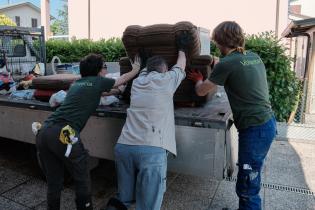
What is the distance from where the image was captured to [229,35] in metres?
2.68

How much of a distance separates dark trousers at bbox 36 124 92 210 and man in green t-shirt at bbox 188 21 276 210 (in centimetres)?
126

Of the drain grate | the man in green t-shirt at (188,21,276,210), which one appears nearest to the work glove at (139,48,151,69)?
the man in green t-shirt at (188,21,276,210)

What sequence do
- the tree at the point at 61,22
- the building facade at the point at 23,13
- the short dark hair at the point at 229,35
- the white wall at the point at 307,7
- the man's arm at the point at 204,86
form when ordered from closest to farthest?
the short dark hair at the point at 229,35 < the man's arm at the point at 204,86 < the white wall at the point at 307,7 < the building facade at the point at 23,13 < the tree at the point at 61,22

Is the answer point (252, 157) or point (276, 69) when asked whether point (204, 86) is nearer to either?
point (252, 157)

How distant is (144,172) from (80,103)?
2.65 feet

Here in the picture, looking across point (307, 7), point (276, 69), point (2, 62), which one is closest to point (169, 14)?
point (276, 69)

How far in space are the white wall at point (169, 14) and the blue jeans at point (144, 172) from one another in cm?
878

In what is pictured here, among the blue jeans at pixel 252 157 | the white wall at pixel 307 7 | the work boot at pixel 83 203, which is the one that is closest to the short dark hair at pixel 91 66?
the work boot at pixel 83 203

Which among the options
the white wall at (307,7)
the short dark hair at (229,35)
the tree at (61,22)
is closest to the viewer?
the short dark hair at (229,35)

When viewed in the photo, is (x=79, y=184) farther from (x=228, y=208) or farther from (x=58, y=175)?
(x=228, y=208)

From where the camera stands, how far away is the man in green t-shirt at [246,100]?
263cm

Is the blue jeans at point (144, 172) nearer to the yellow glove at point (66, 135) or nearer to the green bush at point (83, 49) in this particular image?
the yellow glove at point (66, 135)

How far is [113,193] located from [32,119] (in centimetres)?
121

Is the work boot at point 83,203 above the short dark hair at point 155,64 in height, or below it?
below
